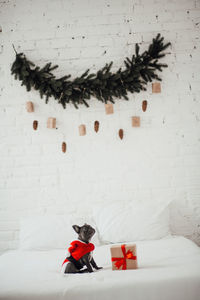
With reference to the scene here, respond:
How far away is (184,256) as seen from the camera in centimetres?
146

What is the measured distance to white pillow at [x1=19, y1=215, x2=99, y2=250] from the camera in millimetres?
1884

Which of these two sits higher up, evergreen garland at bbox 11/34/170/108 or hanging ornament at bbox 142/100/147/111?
evergreen garland at bbox 11/34/170/108

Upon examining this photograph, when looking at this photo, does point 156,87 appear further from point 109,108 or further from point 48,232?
point 48,232

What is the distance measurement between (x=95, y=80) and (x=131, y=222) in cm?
123

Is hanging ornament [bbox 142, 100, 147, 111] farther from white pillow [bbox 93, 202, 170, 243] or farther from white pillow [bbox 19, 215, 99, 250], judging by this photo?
white pillow [bbox 19, 215, 99, 250]

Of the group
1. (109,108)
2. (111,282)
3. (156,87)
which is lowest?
(111,282)

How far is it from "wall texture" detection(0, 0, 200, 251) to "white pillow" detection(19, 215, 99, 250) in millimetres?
194

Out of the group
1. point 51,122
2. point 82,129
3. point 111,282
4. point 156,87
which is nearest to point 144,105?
point 156,87

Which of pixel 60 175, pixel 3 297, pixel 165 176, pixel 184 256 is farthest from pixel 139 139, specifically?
pixel 3 297

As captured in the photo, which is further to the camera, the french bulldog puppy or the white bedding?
the french bulldog puppy

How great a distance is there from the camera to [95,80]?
216cm

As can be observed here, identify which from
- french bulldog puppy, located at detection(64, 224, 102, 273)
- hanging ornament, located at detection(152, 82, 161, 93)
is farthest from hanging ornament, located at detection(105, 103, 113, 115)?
french bulldog puppy, located at detection(64, 224, 102, 273)

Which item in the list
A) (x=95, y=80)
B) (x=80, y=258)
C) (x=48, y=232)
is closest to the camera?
(x=80, y=258)

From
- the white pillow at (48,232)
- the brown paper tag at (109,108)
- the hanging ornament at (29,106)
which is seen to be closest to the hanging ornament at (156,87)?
the brown paper tag at (109,108)
